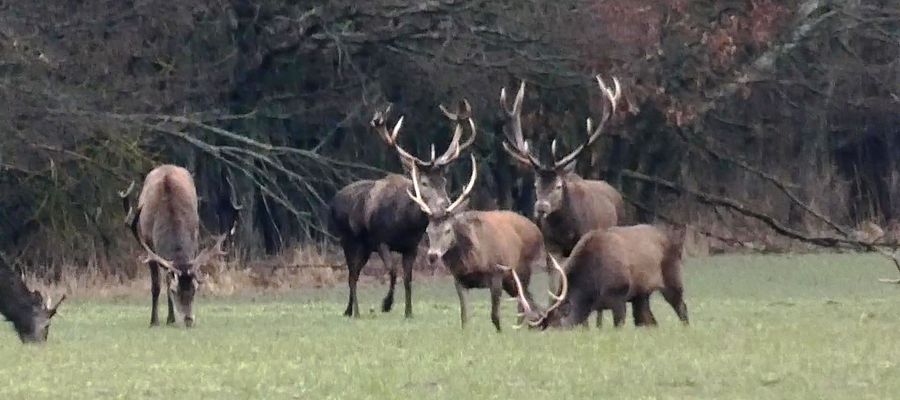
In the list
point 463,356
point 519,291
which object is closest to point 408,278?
point 519,291

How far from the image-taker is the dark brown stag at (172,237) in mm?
22094

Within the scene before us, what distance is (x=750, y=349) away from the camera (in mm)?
16219

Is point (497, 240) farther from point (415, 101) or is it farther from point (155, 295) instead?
point (415, 101)

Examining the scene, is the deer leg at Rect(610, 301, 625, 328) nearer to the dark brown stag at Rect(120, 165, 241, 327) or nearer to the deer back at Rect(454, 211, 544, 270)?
the deer back at Rect(454, 211, 544, 270)

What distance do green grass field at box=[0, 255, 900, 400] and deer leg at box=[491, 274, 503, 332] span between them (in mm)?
180

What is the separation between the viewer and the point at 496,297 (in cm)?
1912

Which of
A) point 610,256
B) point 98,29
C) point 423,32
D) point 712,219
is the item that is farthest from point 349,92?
point 610,256

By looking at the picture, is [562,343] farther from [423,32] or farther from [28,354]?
[423,32]

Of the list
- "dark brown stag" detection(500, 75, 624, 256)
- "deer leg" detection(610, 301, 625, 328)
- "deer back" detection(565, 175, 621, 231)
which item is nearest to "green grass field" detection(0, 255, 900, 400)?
"deer leg" detection(610, 301, 625, 328)

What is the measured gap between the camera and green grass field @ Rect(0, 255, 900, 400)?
13.7m

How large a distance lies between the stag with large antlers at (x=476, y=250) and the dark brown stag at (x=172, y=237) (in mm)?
2992

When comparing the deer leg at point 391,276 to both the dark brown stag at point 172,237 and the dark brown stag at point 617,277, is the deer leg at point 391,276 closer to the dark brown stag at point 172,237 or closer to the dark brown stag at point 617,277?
the dark brown stag at point 172,237

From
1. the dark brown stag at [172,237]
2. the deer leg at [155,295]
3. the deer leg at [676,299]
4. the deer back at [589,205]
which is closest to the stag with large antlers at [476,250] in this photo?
the deer leg at [676,299]

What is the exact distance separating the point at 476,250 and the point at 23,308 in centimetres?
408
